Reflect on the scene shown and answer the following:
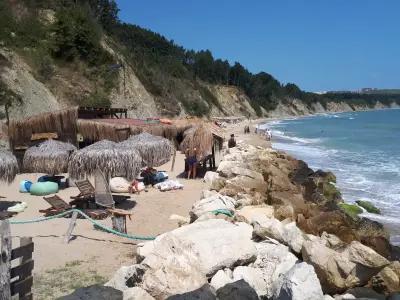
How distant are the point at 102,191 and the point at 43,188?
352 centimetres

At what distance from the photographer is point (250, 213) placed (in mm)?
8977

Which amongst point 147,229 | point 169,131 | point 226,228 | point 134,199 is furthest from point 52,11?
point 226,228

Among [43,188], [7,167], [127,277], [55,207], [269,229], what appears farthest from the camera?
[43,188]

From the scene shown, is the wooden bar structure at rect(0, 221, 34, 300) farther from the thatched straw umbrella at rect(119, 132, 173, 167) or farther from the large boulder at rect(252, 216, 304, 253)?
the thatched straw umbrella at rect(119, 132, 173, 167)

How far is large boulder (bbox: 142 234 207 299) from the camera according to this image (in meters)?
5.42

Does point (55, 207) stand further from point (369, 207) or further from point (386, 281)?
point (369, 207)

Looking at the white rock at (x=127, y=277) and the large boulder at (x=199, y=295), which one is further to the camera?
the white rock at (x=127, y=277)

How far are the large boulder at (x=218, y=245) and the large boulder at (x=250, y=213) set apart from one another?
3.99ft

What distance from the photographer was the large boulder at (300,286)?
16.5 ft

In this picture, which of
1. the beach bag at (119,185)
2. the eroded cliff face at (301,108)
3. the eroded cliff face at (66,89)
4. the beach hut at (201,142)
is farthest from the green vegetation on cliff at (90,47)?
the eroded cliff face at (301,108)

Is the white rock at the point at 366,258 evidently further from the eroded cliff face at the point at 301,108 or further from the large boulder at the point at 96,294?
the eroded cliff face at the point at 301,108

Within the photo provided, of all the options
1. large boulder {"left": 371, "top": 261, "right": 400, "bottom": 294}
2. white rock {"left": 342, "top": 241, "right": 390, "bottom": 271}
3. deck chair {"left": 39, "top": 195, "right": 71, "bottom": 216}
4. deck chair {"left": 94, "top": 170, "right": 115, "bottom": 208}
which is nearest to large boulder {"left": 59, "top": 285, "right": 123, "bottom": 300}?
white rock {"left": 342, "top": 241, "right": 390, "bottom": 271}

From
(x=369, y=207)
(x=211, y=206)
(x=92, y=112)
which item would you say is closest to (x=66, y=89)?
(x=92, y=112)

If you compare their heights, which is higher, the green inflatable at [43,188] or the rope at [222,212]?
the rope at [222,212]
